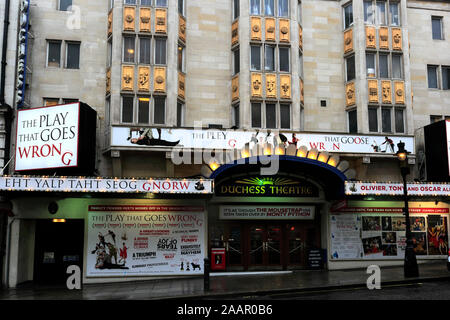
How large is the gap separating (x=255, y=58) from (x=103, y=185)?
9720 millimetres

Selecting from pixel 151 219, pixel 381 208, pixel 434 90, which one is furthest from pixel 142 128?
pixel 434 90

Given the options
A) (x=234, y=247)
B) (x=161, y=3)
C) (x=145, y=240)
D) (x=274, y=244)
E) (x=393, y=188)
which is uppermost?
(x=161, y=3)

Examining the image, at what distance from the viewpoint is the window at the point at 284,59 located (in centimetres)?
2131

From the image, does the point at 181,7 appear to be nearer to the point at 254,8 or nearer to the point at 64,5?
the point at 254,8

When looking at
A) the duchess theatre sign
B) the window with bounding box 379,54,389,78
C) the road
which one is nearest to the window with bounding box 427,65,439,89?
the window with bounding box 379,54,389,78

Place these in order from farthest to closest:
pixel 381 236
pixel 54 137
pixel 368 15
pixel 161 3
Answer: pixel 368 15 < pixel 381 236 < pixel 161 3 < pixel 54 137

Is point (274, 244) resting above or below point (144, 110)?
below

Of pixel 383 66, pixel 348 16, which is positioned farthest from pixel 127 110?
pixel 383 66

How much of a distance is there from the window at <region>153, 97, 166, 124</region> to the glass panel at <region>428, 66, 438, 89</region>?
47.8ft

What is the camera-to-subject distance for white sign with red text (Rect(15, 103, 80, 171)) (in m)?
17.8

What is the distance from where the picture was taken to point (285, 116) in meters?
21.0

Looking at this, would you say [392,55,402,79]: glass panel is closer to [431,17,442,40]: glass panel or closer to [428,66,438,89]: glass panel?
[428,66,438,89]: glass panel

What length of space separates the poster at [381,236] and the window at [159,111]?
9443 mm
